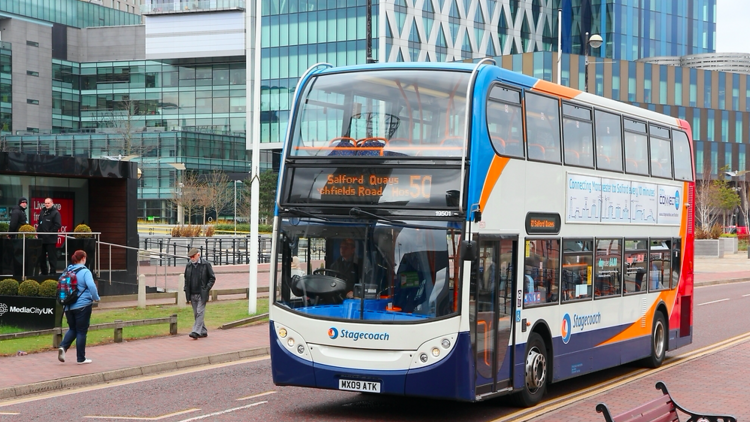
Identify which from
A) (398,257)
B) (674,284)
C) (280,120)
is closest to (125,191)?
(674,284)

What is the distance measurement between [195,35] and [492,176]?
294 feet

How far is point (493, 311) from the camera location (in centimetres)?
1045

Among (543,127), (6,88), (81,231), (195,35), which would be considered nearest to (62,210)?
(81,231)

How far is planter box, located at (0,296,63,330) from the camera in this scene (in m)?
17.3

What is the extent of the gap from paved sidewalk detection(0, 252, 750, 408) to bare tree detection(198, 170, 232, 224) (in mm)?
59761

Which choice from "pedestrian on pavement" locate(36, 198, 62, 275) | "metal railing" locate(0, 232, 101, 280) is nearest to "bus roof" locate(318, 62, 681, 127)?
"pedestrian on pavement" locate(36, 198, 62, 275)

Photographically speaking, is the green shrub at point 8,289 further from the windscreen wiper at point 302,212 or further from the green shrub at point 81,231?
the windscreen wiper at point 302,212

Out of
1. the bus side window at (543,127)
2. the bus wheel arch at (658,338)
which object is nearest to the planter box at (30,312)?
the bus side window at (543,127)

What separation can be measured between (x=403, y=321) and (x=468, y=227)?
1.21m

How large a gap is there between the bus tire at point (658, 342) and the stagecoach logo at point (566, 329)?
3283mm

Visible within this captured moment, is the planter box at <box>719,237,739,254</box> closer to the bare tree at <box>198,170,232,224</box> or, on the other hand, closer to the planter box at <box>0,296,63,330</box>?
the bare tree at <box>198,170,232,224</box>

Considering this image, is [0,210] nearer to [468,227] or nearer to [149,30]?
[468,227]

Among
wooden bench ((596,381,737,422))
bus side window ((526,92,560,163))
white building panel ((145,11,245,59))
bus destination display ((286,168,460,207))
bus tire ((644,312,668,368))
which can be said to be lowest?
bus tire ((644,312,668,368))

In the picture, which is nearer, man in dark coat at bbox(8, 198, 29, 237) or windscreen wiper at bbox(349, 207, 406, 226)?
windscreen wiper at bbox(349, 207, 406, 226)
